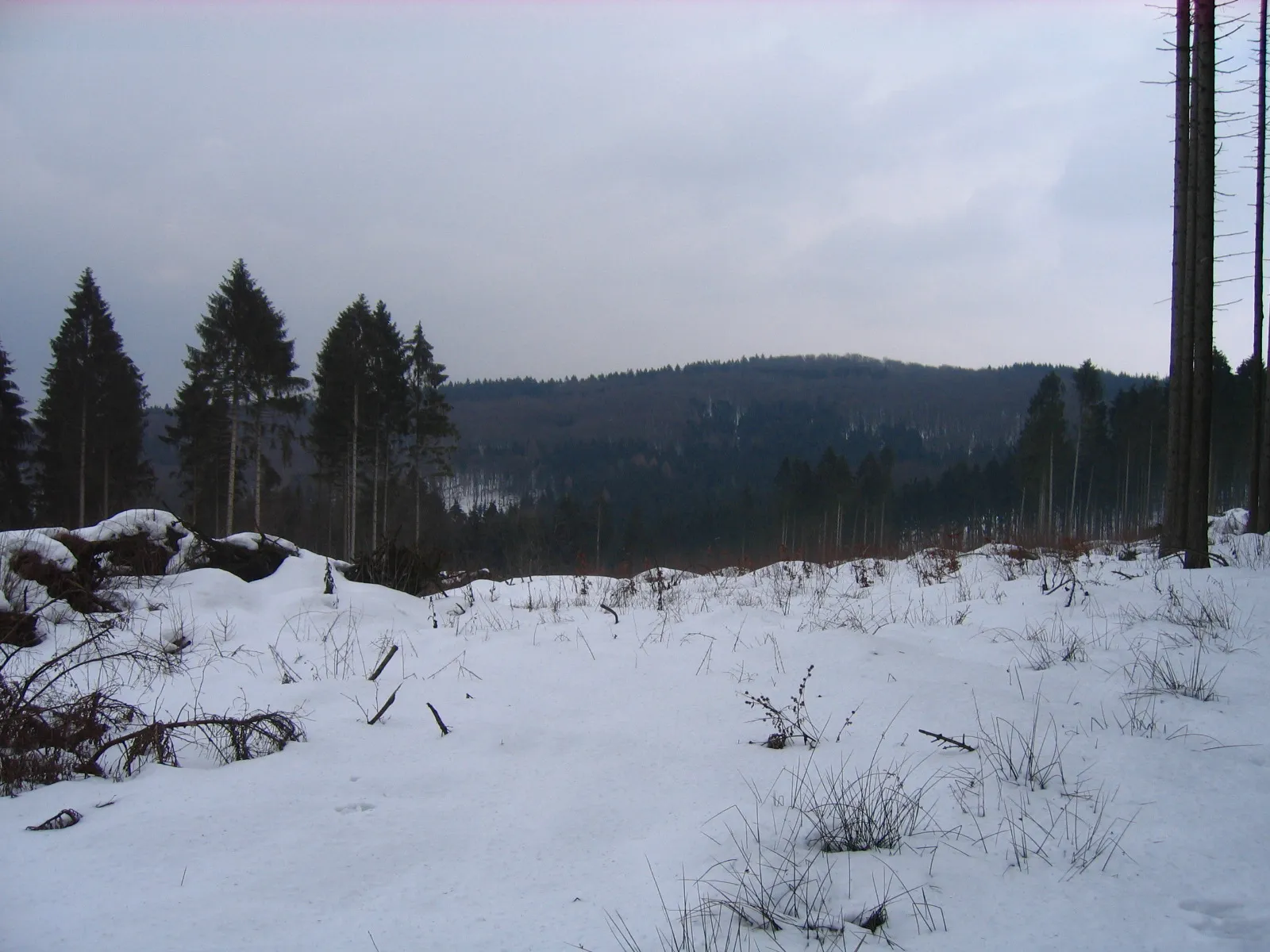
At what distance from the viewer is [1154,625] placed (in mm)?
5059

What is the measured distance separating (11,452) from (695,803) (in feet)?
111

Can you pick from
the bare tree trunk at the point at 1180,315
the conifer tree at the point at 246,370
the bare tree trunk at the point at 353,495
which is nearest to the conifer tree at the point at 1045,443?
the bare tree trunk at the point at 1180,315

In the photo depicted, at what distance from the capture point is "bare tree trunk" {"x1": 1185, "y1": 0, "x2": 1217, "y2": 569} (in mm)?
7797

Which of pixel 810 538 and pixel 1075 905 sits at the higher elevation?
pixel 1075 905

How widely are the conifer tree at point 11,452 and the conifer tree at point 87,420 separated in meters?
1.45

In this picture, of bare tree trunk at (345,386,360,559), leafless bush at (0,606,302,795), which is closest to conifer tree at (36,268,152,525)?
bare tree trunk at (345,386,360,559)

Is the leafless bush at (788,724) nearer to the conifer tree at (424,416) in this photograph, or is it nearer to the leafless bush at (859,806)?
the leafless bush at (859,806)

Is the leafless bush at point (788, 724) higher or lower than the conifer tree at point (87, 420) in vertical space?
lower

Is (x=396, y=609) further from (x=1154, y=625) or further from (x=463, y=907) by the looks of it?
(x=1154, y=625)

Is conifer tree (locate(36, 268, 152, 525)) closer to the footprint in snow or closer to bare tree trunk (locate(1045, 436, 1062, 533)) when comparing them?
the footprint in snow

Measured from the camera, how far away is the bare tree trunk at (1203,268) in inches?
307

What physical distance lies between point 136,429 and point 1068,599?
35.6m

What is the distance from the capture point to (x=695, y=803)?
269 centimetres

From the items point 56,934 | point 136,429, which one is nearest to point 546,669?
point 56,934
